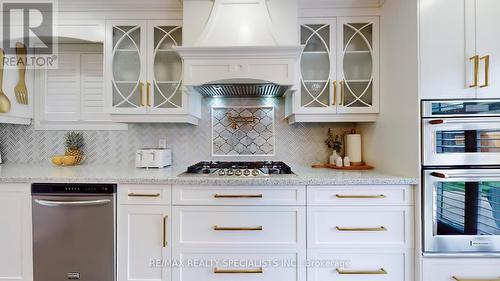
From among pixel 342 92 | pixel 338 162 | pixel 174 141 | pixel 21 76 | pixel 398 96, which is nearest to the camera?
pixel 398 96

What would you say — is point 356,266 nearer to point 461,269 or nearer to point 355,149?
point 461,269

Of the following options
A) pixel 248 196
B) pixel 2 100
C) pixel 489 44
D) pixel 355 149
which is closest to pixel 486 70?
pixel 489 44

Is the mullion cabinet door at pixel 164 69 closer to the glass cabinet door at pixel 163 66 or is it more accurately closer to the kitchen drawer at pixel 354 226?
the glass cabinet door at pixel 163 66

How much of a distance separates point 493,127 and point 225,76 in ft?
5.41

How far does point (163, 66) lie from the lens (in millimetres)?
2055

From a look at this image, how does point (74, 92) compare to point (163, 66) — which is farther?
point (74, 92)

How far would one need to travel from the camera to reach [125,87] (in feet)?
6.70

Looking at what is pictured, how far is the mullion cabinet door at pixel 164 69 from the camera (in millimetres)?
2033

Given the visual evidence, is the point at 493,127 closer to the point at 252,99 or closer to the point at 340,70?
the point at 340,70

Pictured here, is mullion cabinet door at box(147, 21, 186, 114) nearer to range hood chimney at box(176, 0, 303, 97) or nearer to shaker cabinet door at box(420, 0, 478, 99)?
range hood chimney at box(176, 0, 303, 97)

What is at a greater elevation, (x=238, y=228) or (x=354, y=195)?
(x=354, y=195)

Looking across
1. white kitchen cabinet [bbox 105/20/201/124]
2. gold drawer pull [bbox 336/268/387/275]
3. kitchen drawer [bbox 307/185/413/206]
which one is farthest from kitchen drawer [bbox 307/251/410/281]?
white kitchen cabinet [bbox 105/20/201/124]

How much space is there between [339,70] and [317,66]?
0.17m

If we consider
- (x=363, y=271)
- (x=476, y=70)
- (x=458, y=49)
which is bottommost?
(x=363, y=271)
